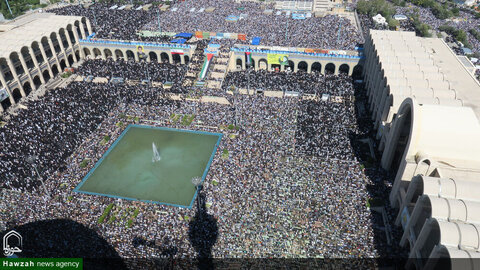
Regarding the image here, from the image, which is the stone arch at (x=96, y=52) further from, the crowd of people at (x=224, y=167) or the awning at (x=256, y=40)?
the awning at (x=256, y=40)

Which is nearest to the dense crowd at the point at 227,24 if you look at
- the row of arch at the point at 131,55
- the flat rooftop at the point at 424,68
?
the row of arch at the point at 131,55

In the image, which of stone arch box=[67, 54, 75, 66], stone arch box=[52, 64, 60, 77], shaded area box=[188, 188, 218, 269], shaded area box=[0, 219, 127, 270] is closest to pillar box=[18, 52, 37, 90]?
stone arch box=[52, 64, 60, 77]

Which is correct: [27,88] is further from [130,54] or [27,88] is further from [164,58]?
[164,58]

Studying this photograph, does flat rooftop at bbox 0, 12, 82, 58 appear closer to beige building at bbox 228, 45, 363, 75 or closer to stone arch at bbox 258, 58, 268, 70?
beige building at bbox 228, 45, 363, 75

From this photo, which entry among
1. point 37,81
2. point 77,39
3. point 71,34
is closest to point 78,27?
point 71,34

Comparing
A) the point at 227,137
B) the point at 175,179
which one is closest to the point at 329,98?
the point at 227,137

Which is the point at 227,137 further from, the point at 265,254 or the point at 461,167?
the point at 461,167

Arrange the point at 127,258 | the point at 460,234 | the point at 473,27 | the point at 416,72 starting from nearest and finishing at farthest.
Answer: the point at 460,234
the point at 127,258
the point at 416,72
the point at 473,27
